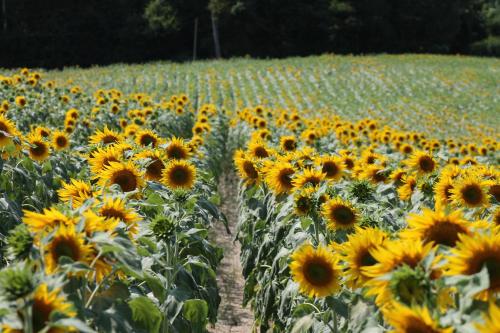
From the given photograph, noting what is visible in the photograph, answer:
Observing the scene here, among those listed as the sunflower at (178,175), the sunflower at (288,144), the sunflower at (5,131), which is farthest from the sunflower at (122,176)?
the sunflower at (288,144)

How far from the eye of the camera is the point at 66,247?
6.57ft

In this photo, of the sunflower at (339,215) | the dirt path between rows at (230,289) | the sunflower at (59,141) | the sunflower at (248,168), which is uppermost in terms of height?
the sunflower at (339,215)

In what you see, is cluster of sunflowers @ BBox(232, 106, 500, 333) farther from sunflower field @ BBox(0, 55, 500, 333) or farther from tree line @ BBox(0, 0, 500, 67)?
tree line @ BBox(0, 0, 500, 67)

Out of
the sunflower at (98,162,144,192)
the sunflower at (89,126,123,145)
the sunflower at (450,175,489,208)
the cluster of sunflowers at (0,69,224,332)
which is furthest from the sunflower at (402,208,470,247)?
the sunflower at (89,126,123,145)

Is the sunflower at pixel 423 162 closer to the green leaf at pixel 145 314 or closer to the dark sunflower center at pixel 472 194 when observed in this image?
the dark sunflower center at pixel 472 194

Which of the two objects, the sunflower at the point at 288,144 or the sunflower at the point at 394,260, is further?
the sunflower at the point at 288,144

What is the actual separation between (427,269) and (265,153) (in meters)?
4.19

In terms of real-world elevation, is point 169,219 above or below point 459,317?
below

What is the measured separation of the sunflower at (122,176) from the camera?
3838mm

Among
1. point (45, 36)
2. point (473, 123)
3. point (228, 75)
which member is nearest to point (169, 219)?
point (473, 123)

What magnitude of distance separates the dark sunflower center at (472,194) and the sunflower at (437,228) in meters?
1.81

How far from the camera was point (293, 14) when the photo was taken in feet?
164

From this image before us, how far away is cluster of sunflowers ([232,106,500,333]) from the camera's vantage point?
1.85 metres

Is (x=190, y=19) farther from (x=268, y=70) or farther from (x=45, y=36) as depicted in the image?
(x=268, y=70)
